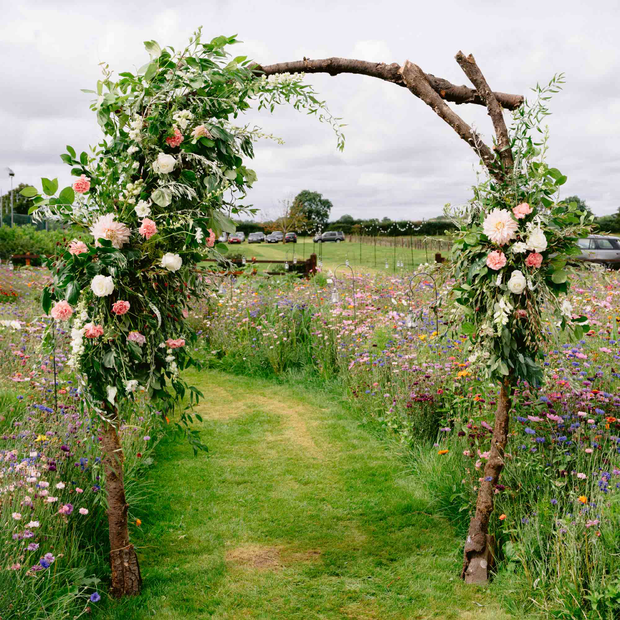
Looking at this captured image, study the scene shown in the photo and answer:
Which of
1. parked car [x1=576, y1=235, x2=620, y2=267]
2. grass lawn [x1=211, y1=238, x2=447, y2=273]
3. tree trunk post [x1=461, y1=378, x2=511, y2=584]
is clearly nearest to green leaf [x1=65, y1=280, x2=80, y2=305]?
tree trunk post [x1=461, y1=378, x2=511, y2=584]

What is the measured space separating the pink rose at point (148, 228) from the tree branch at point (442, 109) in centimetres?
181

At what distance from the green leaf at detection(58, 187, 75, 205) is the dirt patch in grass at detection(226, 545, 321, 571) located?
8.03ft

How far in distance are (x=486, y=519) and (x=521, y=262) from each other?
5.21 ft

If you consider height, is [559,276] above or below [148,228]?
below

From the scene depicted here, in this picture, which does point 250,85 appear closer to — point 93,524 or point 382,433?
point 93,524

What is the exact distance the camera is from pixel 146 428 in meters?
5.19

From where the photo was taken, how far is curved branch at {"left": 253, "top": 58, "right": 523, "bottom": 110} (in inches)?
140

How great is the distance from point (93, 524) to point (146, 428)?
5.12 feet

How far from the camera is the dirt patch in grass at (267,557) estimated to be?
3.64 metres

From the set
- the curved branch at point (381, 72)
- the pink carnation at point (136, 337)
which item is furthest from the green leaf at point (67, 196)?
the curved branch at point (381, 72)

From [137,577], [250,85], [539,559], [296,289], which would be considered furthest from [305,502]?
[296,289]

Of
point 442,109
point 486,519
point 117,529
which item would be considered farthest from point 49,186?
point 486,519

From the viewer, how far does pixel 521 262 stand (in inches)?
125

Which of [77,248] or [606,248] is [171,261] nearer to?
[77,248]
